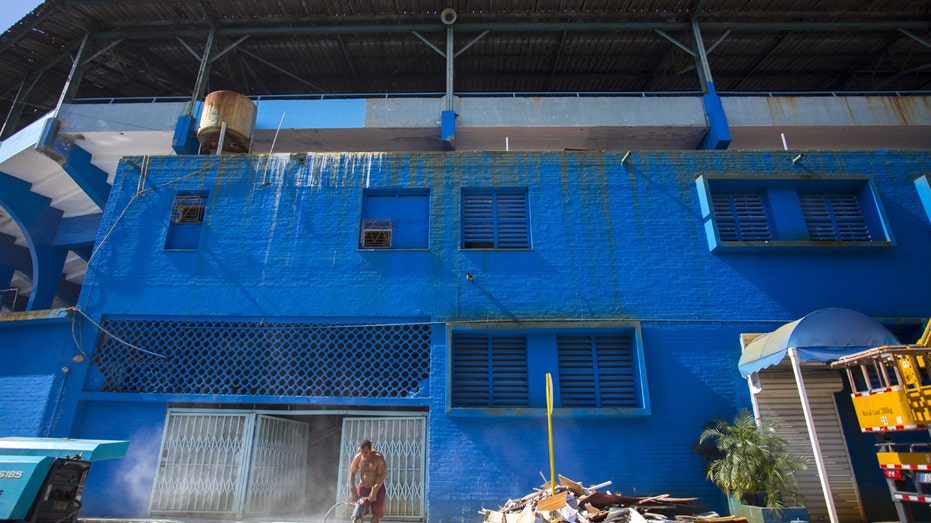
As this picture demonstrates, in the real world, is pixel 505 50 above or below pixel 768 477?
above

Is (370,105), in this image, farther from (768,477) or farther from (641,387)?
(768,477)

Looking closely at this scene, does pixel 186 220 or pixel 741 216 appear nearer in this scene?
pixel 741 216

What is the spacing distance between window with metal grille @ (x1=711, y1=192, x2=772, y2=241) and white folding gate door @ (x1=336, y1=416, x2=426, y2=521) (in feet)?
22.9

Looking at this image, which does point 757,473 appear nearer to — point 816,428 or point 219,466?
point 816,428

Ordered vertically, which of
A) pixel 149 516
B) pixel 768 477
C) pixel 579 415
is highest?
pixel 579 415

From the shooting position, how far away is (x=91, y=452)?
6508 mm

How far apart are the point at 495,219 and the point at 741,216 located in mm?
4947

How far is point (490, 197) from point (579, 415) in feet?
15.2

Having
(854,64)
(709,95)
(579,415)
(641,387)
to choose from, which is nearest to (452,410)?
(579,415)

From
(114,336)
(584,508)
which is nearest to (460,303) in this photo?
(584,508)

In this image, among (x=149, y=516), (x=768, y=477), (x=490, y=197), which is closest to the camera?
(x=768, y=477)

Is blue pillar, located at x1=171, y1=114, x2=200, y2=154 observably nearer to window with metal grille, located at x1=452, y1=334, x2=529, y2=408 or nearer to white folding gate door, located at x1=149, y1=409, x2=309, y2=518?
white folding gate door, located at x1=149, y1=409, x2=309, y2=518

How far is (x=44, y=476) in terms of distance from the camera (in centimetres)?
611

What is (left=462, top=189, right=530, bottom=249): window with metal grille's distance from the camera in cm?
1048
